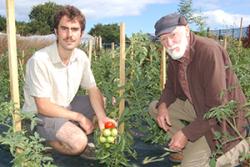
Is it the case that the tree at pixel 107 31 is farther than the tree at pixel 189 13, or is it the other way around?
the tree at pixel 107 31

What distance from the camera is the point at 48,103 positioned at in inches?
110

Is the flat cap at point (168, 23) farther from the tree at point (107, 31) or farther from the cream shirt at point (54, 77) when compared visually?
the tree at point (107, 31)

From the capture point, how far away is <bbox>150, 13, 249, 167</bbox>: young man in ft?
7.56

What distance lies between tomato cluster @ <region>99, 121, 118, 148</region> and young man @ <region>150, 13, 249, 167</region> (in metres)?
0.41

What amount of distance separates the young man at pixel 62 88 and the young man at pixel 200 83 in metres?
0.66

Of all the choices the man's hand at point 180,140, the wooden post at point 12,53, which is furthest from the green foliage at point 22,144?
the man's hand at point 180,140

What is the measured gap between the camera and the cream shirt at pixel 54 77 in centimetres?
282

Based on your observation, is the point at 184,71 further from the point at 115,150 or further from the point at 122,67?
the point at 115,150

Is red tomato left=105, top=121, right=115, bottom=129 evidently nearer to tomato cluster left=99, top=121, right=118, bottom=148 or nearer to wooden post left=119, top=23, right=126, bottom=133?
tomato cluster left=99, top=121, right=118, bottom=148

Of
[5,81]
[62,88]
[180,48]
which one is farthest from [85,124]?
[5,81]

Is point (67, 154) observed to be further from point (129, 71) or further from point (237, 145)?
point (237, 145)

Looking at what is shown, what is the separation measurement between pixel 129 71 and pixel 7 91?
208cm

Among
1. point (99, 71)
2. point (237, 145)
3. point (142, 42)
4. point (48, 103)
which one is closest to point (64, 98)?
point (48, 103)

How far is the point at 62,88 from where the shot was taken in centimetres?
299
